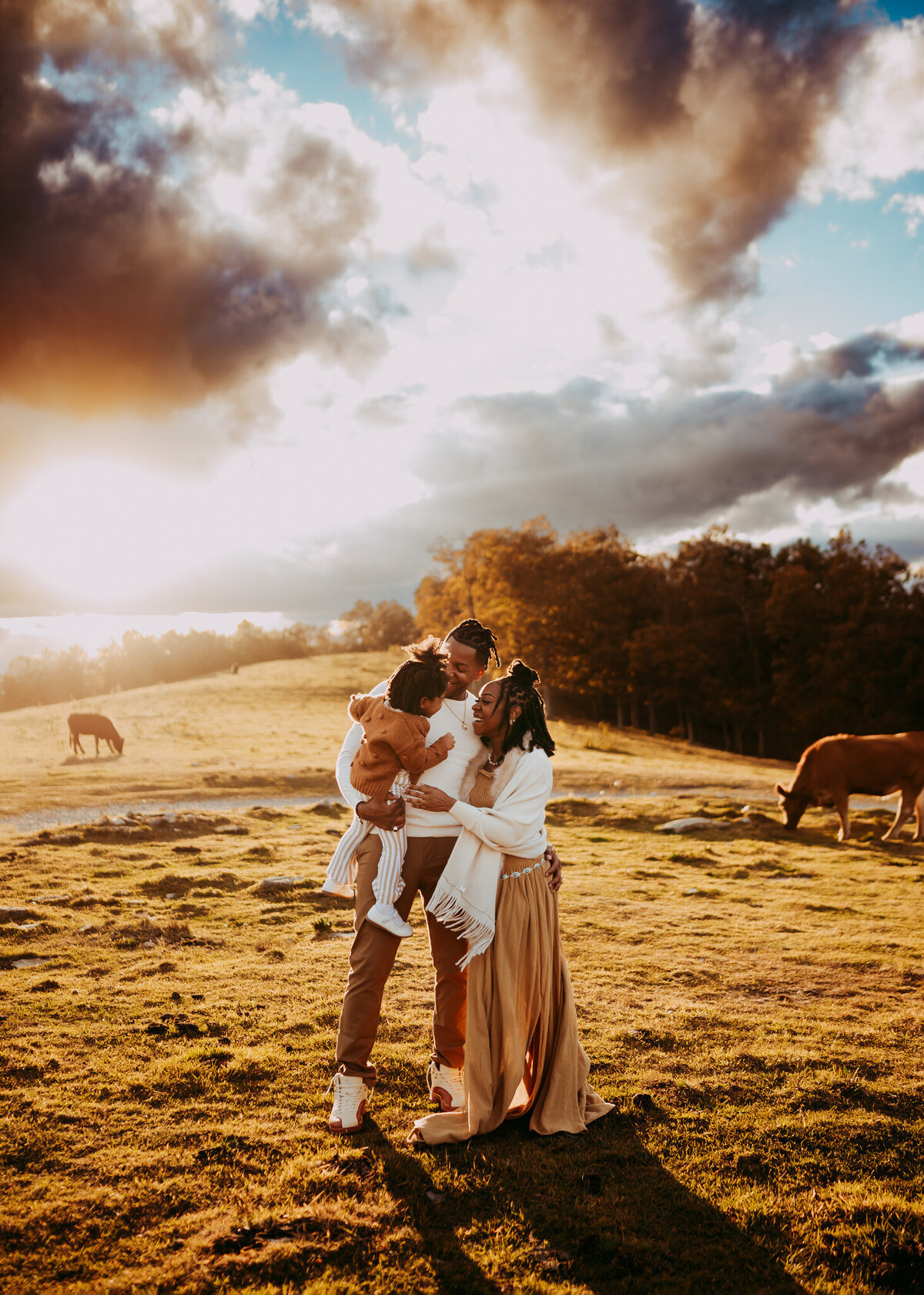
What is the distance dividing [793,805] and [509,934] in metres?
13.0

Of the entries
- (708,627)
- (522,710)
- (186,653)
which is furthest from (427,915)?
(186,653)

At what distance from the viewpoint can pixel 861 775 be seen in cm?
1524

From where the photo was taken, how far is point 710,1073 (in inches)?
205

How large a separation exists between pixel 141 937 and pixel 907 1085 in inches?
271

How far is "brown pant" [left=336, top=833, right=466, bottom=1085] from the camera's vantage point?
4305mm

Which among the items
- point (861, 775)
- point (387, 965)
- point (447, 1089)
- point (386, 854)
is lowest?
point (447, 1089)

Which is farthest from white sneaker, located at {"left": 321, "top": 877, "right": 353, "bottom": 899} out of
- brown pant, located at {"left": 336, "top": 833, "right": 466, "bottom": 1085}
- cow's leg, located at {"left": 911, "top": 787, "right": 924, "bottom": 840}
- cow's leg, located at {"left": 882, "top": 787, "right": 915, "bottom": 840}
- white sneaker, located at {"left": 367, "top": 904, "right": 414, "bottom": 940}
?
cow's leg, located at {"left": 911, "top": 787, "right": 924, "bottom": 840}

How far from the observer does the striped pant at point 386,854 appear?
4.36 m

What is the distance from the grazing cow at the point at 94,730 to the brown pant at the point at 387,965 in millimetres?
24952

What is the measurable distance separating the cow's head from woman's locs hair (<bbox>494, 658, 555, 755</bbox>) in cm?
1268

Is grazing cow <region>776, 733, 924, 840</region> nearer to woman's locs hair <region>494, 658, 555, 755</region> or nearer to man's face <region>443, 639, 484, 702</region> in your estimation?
woman's locs hair <region>494, 658, 555, 755</region>

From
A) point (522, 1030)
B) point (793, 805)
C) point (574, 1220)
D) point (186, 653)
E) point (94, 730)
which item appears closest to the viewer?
point (574, 1220)

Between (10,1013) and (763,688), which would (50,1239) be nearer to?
(10,1013)

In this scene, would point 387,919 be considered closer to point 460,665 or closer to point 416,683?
point 416,683
